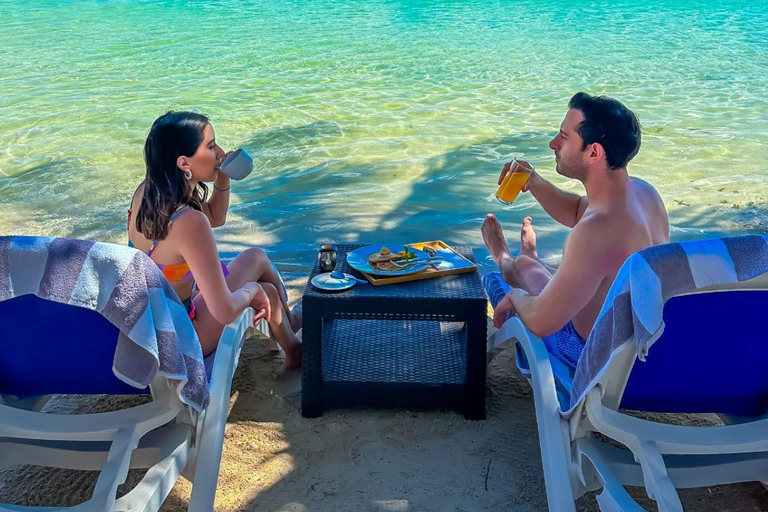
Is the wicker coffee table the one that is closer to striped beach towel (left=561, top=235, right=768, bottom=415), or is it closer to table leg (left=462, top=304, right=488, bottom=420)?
table leg (left=462, top=304, right=488, bottom=420)

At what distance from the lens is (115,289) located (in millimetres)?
1983

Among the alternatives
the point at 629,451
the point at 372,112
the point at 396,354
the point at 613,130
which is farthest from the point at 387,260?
the point at 372,112

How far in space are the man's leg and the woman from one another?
1121 mm

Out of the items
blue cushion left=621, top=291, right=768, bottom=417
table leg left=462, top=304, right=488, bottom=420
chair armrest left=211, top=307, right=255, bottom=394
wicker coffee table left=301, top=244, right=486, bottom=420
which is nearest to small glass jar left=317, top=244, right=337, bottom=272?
wicker coffee table left=301, top=244, right=486, bottom=420

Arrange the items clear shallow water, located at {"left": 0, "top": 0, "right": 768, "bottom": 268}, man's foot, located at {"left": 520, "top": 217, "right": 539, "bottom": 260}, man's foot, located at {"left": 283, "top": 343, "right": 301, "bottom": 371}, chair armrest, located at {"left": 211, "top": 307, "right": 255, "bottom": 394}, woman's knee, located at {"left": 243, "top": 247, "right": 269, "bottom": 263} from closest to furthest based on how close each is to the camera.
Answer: chair armrest, located at {"left": 211, "top": 307, "right": 255, "bottom": 394}
woman's knee, located at {"left": 243, "top": 247, "right": 269, "bottom": 263}
man's foot, located at {"left": 283, "top": 343, "right": 301, "bottom": 371}
man's foot, located at {"left": 520, "top": 217, "right": 539, "bottom": 260}
clear shallow water, located at {"left": 0, "top": 0, "right": 768, "bottom": 268}

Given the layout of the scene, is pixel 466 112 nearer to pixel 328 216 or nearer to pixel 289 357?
pixel 328 216

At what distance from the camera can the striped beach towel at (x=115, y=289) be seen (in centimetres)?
195

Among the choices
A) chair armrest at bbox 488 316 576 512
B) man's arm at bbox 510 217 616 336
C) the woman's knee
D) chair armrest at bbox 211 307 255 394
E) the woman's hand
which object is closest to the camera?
chair armrest at bbox 488 316 576 512

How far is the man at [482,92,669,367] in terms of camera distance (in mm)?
2641

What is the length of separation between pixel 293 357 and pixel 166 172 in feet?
3.56

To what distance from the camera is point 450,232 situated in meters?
5.56

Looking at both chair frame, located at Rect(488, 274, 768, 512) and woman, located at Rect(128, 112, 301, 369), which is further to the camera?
woman, located at Rect(128, 112, 301, 369)

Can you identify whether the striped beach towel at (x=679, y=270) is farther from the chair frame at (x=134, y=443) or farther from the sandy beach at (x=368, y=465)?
the chair frame at (x=134, y=443)

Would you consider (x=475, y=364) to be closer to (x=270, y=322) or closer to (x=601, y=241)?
(x=601, y=241)
